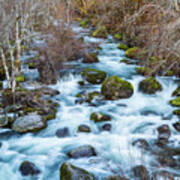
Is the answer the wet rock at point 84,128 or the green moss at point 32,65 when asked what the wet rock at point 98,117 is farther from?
the green moss at point 32,65

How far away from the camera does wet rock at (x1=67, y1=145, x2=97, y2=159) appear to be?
4.91m

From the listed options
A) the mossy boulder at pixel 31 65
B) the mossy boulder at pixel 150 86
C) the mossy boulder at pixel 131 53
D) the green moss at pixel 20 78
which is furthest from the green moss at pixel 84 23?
the mossy boulder at pixel 150 86

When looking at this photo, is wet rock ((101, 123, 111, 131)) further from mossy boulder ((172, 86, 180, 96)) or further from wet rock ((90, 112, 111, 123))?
mossy boulder ((172, 86, 180, 96))

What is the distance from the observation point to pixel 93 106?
726 centimetres

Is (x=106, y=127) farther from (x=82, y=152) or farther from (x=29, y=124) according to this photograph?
(x=29, y=124)

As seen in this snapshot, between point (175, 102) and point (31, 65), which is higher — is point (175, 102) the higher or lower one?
the lower one

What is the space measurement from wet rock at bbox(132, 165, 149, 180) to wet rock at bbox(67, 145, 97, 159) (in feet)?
3.68

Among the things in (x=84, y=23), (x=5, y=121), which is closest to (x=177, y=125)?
(x=5, y=121)

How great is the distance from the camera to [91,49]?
482 inches

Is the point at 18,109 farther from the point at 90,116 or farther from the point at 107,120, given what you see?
the point at 107,120

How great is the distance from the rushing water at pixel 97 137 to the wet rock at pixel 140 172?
11cm

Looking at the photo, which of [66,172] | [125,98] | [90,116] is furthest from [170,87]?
[66,172]

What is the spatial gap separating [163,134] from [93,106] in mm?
2452

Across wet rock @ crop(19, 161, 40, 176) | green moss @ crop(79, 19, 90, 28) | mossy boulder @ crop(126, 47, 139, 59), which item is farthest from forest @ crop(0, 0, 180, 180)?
green moss @ crop(79, 19, 90, 28)
